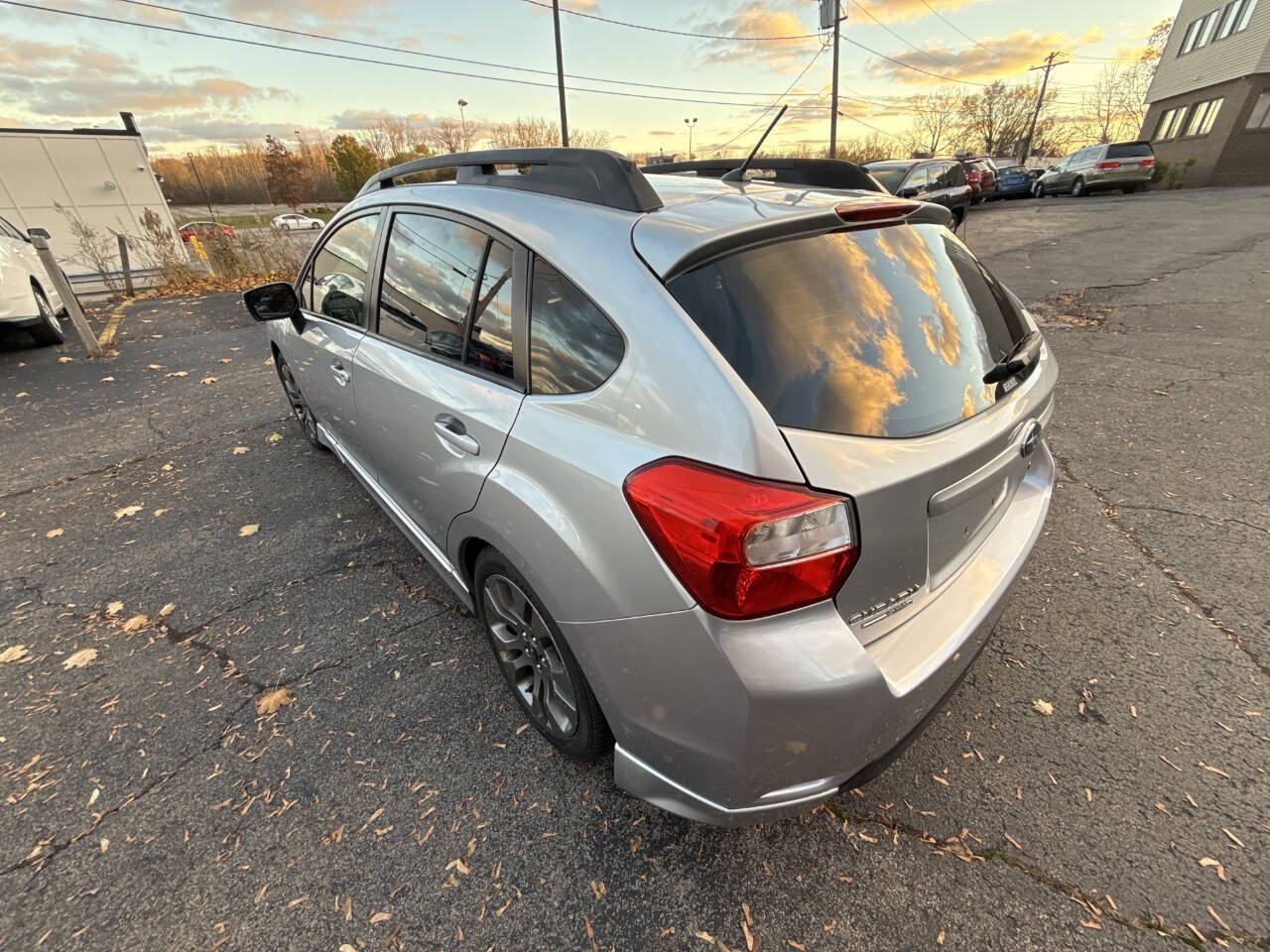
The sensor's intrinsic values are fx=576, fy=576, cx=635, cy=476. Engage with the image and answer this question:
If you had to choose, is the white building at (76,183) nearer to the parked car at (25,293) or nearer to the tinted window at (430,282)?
the parked car at (25,293)

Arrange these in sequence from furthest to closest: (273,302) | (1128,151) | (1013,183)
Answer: (1013,183) < (1128,151) < (273,302)

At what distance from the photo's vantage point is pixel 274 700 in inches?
88.4

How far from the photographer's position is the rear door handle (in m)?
1.81

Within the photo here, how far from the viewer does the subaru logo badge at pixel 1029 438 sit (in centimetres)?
170

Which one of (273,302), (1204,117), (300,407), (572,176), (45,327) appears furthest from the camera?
(1204,117)

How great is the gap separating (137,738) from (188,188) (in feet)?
226

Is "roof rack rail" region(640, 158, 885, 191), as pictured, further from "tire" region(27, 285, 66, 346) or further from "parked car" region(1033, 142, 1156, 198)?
"parked car" region(1033, 142, 1156, 198)

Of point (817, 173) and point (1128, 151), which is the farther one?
point (1128, 151)

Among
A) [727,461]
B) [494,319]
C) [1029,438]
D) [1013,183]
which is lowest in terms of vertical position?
[1013,183]

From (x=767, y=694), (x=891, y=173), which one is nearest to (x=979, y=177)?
(x=891, y=173)

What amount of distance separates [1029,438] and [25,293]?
389 inches

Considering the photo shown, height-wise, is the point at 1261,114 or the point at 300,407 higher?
the point at 1261,114

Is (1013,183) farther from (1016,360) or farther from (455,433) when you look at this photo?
(455,433)

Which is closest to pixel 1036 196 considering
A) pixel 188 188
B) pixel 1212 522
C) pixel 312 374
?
pixel 1212 522
